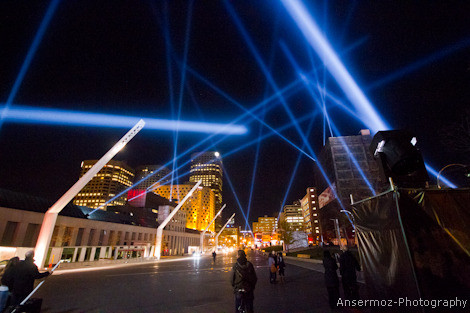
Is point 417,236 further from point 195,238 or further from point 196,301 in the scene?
point 195,238

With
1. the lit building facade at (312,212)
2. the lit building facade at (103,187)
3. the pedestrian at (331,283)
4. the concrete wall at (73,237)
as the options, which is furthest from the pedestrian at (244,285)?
the lit building facade at (103,187)

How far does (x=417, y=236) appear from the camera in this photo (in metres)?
4.55

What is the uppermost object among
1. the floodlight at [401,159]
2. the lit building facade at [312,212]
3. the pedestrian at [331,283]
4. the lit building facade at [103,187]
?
the lit building facade at [103,187]

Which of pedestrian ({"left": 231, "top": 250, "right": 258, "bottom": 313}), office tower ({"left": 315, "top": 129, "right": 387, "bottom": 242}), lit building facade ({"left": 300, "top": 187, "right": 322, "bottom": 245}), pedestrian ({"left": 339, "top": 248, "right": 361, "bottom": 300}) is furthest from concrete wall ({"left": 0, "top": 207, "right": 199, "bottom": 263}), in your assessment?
lit building facade ({"left": 300, "top": 187, "right": 322, "bottom": 245})

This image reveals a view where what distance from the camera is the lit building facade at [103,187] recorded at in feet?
577

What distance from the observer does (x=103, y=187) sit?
181m

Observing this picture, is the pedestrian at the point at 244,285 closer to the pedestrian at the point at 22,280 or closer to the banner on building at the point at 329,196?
the pedestrian at the point at 22,280

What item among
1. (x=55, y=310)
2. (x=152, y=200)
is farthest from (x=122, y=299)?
(x=152, y=200)

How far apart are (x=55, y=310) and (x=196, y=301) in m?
4.73

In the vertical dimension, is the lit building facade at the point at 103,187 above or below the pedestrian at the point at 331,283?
above

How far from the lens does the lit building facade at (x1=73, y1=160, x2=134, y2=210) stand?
577ft

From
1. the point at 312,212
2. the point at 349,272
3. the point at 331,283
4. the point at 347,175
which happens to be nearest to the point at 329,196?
the point at 347,175

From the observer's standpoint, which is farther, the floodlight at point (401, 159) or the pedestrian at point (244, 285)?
the pedestrian at point (244, 285)

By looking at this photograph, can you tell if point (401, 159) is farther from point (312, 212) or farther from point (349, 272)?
point (312, 212)
